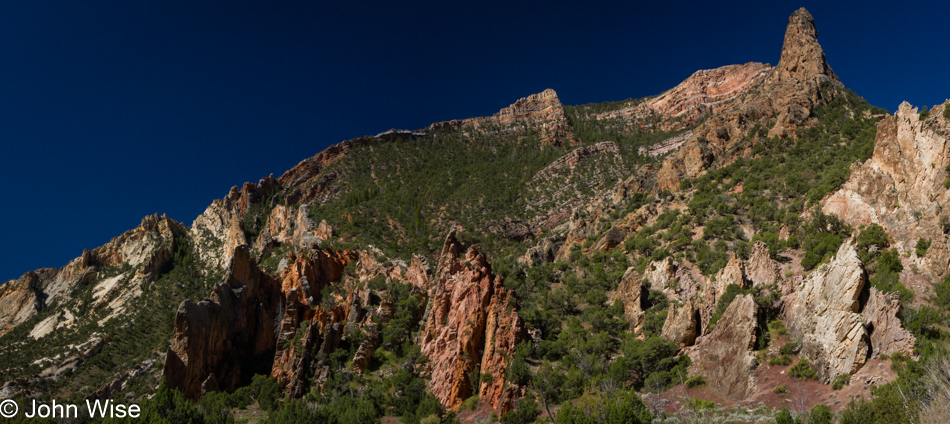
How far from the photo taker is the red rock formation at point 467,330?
3900cm

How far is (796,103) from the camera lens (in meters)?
60.7

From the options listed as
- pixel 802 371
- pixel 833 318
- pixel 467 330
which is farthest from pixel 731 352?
pixel 467 330

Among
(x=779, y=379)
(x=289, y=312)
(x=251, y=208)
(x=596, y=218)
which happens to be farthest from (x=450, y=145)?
(x=779, y=379)

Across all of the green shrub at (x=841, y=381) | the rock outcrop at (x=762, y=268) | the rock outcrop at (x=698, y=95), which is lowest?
the green shrub at (x=841, y=381)

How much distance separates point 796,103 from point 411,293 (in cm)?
5706

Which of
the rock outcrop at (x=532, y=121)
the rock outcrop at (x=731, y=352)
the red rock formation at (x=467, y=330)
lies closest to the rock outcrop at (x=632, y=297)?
the rock outcrop at (x=731, y=352)

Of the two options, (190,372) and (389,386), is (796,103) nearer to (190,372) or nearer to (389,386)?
(389,386)

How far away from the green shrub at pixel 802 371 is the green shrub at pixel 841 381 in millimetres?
1450

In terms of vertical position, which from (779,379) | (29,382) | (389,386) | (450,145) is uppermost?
(450,145)

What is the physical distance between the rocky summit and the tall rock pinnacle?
1.17 feet

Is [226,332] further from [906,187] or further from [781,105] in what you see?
[781,105]

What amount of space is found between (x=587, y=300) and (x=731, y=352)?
18.5m

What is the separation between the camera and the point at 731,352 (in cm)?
3075

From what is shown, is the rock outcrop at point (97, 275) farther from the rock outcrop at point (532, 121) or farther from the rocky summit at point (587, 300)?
the rock outcrop at point (532, 121)
